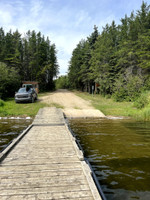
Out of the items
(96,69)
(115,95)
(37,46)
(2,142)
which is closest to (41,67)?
(37,46)

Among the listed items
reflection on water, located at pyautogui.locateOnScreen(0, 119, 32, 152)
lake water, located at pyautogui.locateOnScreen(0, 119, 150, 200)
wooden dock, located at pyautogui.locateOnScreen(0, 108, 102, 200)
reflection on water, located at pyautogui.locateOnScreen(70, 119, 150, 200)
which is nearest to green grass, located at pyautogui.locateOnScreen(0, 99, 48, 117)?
reflection on water, located at pyautogui.locateOnScreen(0, 119, 32, 152)

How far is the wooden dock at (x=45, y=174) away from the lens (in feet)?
11.2

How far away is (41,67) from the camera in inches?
2040

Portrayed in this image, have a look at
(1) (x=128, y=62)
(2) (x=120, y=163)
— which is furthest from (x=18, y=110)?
(1) (x=128, y=62)

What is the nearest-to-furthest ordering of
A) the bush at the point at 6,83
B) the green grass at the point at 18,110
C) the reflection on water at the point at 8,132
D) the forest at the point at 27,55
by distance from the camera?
the reflection on water at the point at 8,132
the green grass at the point at 18,110
the bush at the point at 6,83
the forest at the point at 27,55

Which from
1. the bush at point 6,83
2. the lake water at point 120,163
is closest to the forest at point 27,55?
the bush at point 6,83

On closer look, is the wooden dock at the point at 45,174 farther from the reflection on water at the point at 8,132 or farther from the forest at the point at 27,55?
the forest at the point at 27,55

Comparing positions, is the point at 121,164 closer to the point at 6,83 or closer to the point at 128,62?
the point at 6,83

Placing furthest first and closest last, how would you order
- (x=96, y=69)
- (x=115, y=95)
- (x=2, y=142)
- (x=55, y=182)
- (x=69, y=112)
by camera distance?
(x=96, y=69) → (x=115, y=95) → (x=69, y=112) → (x=2, y=142) → (x=55, y=182)

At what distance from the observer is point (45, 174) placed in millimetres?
4289

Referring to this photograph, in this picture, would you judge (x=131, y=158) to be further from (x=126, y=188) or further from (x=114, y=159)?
(x=126, y=188)

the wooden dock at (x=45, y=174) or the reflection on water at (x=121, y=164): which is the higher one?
the wooden dock at (x=45, y=174)

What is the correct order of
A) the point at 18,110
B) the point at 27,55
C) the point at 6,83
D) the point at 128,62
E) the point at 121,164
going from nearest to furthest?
1. the point at 121,164
2. the point at 18,110
3. the point at 6,83
4. the point at 128,62
5. the point at 27,55

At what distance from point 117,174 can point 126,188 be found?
73cm
